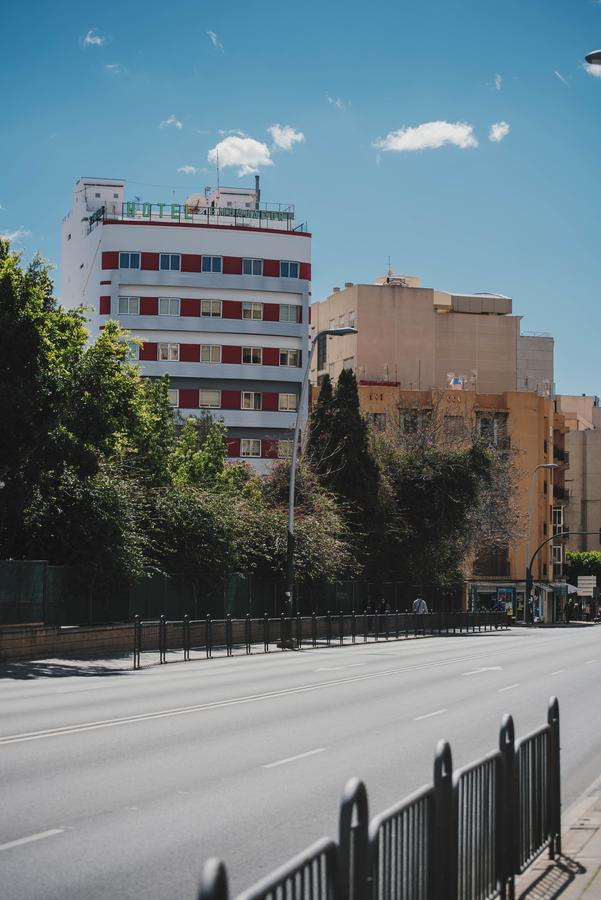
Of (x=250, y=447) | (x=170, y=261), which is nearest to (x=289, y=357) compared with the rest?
(x=250, y=447)

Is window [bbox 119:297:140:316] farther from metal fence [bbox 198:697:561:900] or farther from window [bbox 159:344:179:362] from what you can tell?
metal fence [bbox 198:697:561:900]

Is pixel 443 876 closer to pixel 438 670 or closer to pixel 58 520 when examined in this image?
pixel 438 670

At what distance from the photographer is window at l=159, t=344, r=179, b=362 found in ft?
294

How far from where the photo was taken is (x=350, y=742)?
48.9 ft

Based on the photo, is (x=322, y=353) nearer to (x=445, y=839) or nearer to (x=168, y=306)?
(x=168, y=306)

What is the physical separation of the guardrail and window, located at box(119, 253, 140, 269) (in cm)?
3904

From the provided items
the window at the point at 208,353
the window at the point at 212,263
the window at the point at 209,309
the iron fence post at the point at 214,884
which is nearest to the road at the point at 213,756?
the iron fence post at the point at 214,884

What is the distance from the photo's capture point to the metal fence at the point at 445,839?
4.29 metres

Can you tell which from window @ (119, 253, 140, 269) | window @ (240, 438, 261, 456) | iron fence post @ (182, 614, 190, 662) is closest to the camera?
iron fence post @ (182, 614, 190, 662)

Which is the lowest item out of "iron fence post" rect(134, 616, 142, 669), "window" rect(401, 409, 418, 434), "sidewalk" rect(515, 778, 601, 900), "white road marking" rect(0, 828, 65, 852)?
"iron fence post" rect(134, 616, 142, 669)

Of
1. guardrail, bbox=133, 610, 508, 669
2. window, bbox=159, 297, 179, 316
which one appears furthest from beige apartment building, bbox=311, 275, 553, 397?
guardrail, bbox=133, 610, 508, 669

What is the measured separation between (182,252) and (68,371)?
2336 inches

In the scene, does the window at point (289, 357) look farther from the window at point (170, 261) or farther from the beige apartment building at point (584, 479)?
the beige apartment building at point (584, 479)

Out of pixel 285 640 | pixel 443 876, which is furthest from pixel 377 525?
pixel 443 876
